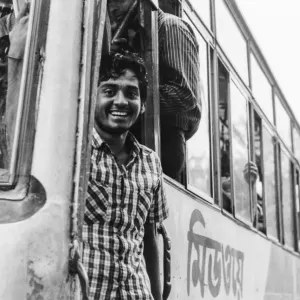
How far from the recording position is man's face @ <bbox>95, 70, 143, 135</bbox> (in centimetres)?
245

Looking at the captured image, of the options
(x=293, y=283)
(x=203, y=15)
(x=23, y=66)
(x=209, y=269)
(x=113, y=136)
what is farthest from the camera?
(x=293, y=283)

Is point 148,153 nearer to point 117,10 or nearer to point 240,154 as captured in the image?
point 117,10

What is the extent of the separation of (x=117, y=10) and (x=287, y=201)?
4.61 metres

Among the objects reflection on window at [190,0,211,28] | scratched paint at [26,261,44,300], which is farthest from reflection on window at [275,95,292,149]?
scratched paint at [26,261,44,300]

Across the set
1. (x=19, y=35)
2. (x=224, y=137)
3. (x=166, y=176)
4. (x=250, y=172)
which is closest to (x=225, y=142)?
(x=224, y=137)

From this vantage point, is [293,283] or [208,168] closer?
[208,168]

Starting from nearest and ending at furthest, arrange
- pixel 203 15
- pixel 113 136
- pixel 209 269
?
pixel 113 136 → pixel 209 269 → pixel 203 15

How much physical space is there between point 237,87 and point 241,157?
0.49 meters

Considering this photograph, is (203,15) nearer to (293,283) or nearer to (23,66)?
(23,66)

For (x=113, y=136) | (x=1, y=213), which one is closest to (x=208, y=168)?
(x=113, y=136)

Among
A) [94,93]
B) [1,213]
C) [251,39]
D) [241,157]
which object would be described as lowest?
[1,213]

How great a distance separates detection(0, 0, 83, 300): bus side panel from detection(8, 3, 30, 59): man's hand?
2.9 inches

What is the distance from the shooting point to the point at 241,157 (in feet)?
16.1

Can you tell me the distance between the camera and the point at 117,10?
9.34ft
